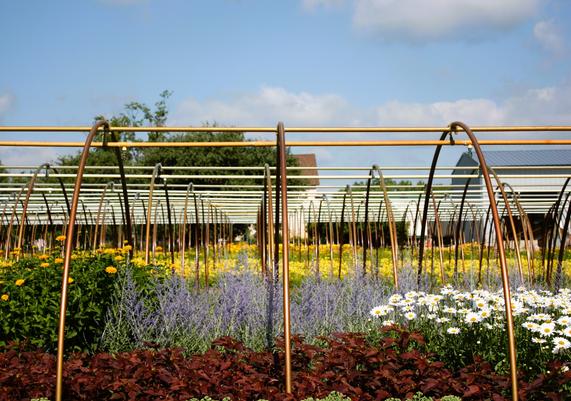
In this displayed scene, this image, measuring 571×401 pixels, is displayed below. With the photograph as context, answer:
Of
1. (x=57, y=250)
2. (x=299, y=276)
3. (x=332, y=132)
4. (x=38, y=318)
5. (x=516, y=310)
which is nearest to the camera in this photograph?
(x=516, y=310)

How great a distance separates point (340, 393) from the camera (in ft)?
10.8

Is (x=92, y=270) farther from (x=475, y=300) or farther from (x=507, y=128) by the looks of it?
(x=507, y=128)

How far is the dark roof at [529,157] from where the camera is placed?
3728 centimetres

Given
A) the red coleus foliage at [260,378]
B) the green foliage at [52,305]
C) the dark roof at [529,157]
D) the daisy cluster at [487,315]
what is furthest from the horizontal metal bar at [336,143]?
the dark roof at [529,157]

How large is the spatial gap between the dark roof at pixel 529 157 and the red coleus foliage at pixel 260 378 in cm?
3490

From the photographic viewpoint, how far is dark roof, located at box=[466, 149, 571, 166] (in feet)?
122

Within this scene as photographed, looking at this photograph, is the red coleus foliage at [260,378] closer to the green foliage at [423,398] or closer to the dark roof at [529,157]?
the green foliage at [423,398]

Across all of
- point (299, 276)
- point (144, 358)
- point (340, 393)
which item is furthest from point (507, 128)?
point (299, 276)

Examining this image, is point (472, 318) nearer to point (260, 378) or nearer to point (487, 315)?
point (487, 315)

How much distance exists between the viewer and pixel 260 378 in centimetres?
357

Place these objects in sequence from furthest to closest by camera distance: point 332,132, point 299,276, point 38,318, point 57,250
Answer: point 299,276 → point 57,250 → point 332,132 → point 38,318

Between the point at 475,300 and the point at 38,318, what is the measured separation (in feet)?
11.8

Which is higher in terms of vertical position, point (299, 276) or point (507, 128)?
point (507, 128)

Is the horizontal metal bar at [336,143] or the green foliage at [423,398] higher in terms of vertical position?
the horizontal metal bar at [336,143]
